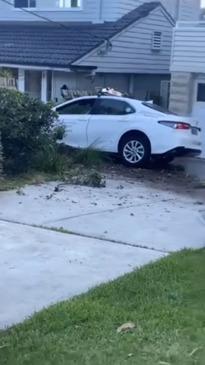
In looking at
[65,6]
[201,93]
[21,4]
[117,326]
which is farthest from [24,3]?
[117,326]

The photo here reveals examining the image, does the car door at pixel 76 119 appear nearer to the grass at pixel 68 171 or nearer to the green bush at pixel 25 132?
the grass at pixel 68 171

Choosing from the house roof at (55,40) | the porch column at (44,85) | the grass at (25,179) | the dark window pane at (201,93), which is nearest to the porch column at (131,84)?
the house roof at (55,40)

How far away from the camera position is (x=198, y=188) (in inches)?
554

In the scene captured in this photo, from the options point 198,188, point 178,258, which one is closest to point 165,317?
point 178,258

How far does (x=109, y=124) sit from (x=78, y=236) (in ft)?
27.4

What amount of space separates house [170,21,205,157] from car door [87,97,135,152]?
4.44m

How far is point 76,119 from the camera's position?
1709 centimetres

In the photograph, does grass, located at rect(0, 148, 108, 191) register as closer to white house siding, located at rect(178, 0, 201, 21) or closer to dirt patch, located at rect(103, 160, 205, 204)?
dirt patch, located at rect(103, 160, 205, 204)

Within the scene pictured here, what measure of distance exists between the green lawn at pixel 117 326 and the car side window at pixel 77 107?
1081 cm

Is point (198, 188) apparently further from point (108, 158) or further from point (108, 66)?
point (108, 66)

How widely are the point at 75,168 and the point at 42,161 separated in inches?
33.4

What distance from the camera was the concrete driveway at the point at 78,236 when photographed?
6648 mm

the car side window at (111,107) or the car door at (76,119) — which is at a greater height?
the car side window at (111,107)

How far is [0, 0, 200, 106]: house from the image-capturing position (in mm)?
22359
